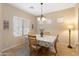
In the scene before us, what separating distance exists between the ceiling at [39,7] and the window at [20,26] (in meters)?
0.21

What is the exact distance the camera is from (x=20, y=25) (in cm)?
193

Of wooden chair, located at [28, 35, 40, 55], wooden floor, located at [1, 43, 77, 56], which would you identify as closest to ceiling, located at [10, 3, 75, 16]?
wooden chair, located at [28, 35, 40, 55]

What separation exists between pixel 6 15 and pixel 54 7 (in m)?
0.89

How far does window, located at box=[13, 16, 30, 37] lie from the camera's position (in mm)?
1907

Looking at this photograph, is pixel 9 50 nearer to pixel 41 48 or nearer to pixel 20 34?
pixel 20 34

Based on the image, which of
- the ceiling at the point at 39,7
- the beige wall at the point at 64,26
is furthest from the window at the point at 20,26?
the beige wall at the point at 64,26

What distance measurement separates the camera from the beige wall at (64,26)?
6.24 ft

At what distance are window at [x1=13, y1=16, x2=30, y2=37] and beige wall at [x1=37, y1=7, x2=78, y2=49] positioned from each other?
364 millimetres

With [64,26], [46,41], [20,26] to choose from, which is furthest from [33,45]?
[64,26]

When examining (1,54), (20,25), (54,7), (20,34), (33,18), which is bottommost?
(1,54)

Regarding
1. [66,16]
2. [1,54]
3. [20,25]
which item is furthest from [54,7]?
[1,54]

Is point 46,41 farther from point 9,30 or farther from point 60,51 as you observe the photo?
point 9,30

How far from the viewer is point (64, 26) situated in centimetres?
195

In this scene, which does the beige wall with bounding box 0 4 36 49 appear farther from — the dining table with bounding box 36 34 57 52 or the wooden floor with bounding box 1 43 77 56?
the dining table with bounding box 36 34 57 52
